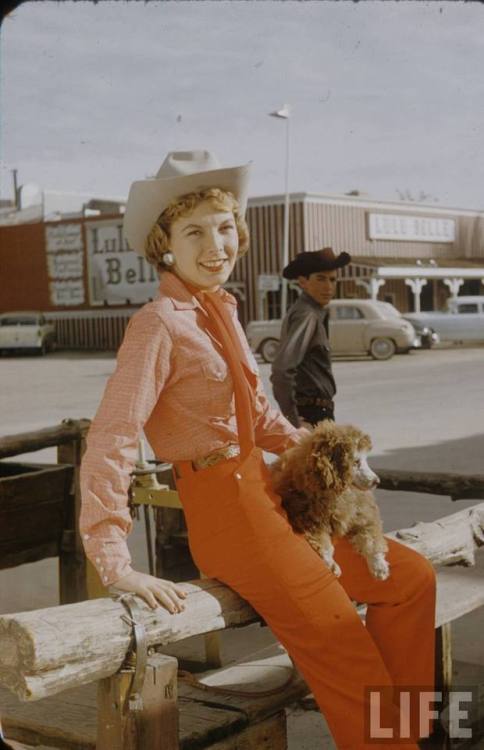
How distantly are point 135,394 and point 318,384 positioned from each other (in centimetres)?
309

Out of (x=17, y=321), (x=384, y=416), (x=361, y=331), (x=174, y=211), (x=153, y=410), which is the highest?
(x=174, y=211)

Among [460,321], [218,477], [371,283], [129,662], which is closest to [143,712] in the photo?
[129,662]

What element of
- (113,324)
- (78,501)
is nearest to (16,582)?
(78,501)

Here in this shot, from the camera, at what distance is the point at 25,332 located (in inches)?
1442

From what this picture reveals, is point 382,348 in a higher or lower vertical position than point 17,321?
lower

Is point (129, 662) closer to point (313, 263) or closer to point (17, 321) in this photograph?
point (313, 263)

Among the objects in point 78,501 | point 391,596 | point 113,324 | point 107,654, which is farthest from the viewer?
point 113,324

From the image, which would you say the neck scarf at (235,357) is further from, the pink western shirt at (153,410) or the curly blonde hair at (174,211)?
the curly blonde hair at (174,211)

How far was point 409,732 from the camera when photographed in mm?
2750

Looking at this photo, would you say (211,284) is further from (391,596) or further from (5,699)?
(5,699)

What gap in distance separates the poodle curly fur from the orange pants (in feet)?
0.16

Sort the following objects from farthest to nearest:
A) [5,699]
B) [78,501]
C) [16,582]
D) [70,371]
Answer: [70,371]
[16,582]
[78,501]
[5,699]

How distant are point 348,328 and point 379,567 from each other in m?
24.8

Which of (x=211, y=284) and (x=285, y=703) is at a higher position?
(x=211, y=284)
